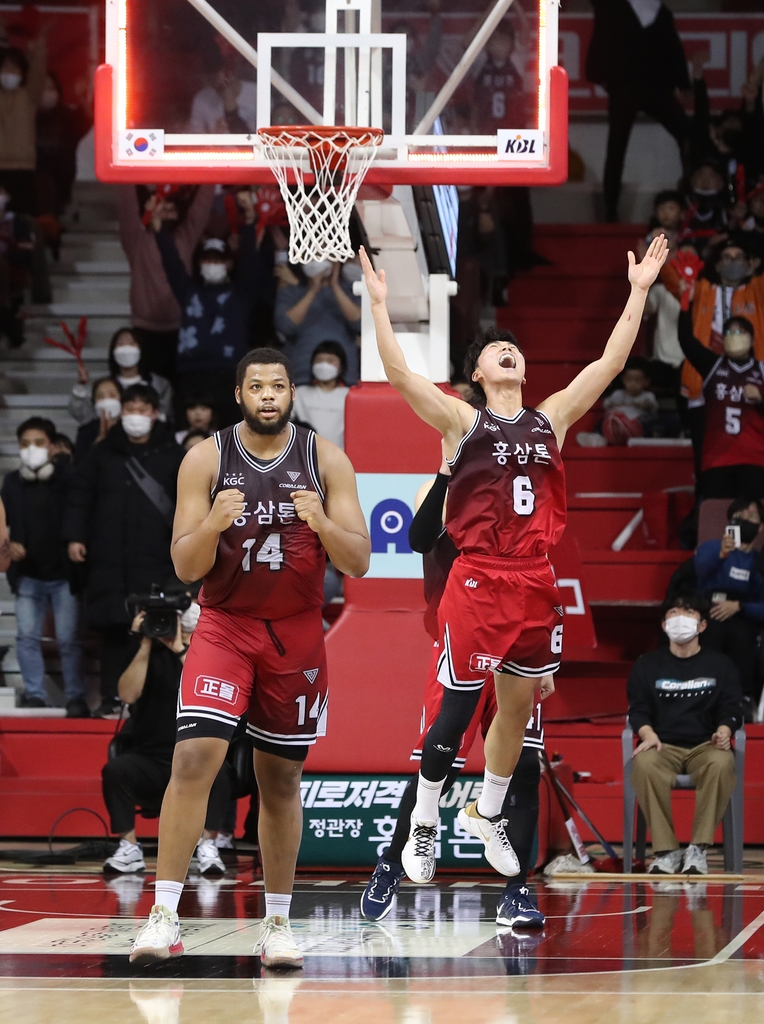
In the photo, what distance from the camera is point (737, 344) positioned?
1228 cm

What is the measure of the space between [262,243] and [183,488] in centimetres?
720

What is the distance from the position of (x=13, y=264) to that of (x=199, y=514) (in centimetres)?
956

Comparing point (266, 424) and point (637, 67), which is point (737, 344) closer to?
point (637, 67)

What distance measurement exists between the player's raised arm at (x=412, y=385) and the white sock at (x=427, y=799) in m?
1.35

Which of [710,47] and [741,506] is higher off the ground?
[710,47]

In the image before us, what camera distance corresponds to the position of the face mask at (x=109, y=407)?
1192cm

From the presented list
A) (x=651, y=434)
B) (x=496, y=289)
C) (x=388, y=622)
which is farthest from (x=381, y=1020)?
(x=496, y=289)

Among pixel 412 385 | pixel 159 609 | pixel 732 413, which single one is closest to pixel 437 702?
pixel 412 385

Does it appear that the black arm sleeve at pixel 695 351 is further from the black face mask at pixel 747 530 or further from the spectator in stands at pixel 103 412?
the spectator in stands at pixel 103 412

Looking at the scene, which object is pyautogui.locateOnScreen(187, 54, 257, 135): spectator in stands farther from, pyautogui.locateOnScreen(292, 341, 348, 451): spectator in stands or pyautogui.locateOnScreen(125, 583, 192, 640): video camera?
pyautogui.locateOnScreen(292, 341, 348, 451): spectator in stands

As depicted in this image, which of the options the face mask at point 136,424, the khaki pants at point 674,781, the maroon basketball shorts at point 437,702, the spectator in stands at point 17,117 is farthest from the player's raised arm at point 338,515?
the spectator in stands at point 17,117

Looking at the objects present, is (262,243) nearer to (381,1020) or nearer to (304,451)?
(304,451)

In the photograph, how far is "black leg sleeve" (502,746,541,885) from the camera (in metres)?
6.96

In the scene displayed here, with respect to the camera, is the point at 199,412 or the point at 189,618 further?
the point at 199,412
